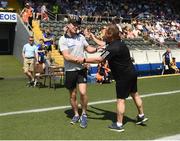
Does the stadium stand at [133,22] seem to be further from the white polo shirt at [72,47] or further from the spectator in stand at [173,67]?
the white polo shirt at [72,47]

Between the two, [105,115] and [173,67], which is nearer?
[105,115]

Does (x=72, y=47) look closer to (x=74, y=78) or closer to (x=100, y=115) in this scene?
(x=74, y=78)

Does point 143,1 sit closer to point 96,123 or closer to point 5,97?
point 5,97

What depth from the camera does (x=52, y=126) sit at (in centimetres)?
854

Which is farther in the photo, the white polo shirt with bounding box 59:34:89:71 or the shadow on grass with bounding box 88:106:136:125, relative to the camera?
the shadow on grass with bounding box 88:106:136:125

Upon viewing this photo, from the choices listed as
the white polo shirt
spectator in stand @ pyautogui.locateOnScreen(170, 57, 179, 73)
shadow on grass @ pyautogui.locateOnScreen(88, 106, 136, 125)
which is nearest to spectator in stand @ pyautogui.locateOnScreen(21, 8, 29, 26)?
spectator in stand @ pyautogui.locateOnScreen(170, 57, 179, 73)

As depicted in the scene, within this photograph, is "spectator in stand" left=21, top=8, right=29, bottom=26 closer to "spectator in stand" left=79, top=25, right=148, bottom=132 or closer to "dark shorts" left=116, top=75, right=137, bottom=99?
"spectator in stand" left=79, top=25, right=148, bottom=132

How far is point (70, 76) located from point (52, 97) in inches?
162

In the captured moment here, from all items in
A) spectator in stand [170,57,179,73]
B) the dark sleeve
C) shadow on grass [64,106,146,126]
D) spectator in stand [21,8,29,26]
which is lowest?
shadow on grass [64,106,146,126]

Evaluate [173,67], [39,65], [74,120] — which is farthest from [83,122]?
[173,67]

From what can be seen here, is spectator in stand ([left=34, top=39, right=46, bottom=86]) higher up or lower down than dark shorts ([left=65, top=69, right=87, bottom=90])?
lower down

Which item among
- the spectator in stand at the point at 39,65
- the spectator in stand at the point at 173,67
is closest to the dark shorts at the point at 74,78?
the spectator in stand at the point at 39,65

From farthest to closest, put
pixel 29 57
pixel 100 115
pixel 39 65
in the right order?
pixel 39 65
pixel 29 57
pixel 100 115

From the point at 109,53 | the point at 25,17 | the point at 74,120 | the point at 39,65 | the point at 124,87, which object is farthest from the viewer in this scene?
the point at 25,17
